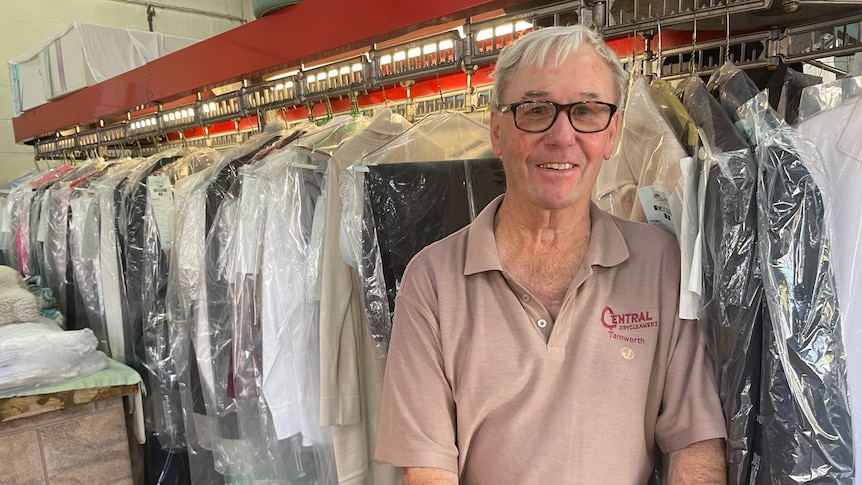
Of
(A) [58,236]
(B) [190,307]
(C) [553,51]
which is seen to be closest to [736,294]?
(C) [553,51]

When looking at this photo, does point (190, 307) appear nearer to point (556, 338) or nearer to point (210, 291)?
point (210, 291)

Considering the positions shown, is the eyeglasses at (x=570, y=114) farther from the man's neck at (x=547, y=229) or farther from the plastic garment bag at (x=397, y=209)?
the plastic garment bag at (x=397, y=209)

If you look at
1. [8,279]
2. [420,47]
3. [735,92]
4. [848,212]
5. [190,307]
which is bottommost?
[190,307]

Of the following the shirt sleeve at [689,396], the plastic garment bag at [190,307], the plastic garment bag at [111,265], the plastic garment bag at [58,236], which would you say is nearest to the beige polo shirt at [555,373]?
the shirt sleeve at [689,396]

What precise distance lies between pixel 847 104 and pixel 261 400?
1843 mm

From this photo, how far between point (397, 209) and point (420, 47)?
0.59 meters

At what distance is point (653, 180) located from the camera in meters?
1.05

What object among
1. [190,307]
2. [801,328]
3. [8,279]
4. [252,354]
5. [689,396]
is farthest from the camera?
[8,279]

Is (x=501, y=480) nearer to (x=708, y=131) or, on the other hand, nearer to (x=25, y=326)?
(x=708, y=131)

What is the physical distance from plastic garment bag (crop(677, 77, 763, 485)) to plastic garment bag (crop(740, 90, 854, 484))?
24 mm

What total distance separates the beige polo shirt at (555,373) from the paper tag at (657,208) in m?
0.04

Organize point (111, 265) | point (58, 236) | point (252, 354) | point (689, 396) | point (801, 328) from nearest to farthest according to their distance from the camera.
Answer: point (801, 328) → point (689, 396) → point (252, 354) → point (111, 265) → point (58, 236)

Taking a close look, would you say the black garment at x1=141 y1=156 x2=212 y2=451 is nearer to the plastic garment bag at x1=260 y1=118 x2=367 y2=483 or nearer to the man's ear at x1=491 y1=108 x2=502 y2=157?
the plastic garment bag at x1=260 y1=118 x2=367 y2=483

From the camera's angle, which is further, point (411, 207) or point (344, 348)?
point (344, 348)
